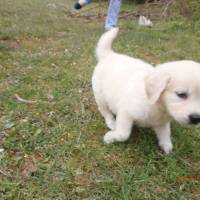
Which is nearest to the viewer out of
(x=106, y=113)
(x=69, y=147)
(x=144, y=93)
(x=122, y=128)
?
(x=144, y=93)

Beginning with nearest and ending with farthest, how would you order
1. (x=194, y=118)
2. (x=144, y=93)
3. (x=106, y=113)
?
(x=194, y=118) < (x=144, y=93) < (x=106, y=113)

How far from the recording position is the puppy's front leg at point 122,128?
12.1ft

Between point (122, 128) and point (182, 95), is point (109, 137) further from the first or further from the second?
point (182, 95)

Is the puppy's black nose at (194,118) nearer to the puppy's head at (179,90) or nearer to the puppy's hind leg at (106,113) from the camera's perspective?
the puppy's head at (179,90)

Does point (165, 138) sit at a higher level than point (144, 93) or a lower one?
lower

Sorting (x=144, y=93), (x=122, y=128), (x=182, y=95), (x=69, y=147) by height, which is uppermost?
(x=182, y=95)

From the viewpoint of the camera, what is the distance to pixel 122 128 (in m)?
3.76

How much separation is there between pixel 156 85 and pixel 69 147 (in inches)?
44.1

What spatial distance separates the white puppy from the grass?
0.23 meters

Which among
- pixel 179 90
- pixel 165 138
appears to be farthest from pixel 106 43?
pixel 179 90

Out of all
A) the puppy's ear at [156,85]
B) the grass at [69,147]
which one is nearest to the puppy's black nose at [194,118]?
the puppy's ear at [156,85]

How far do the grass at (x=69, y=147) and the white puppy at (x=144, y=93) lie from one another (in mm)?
234

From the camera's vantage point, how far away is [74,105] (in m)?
4.84

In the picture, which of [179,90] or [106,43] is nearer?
[179,90]
